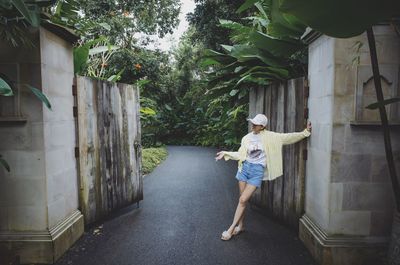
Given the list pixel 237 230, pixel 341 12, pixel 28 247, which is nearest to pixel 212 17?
pixel 237 230

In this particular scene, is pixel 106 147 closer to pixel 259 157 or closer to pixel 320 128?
pixel 259 157

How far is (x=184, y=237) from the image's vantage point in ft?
12.5

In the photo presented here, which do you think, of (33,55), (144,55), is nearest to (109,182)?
(33,55)

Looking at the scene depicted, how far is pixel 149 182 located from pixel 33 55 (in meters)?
4.49

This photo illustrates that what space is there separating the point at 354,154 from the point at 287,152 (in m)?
1.19

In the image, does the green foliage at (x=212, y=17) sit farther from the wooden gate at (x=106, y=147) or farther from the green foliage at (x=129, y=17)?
the wooden gate at (x=106, y=147)

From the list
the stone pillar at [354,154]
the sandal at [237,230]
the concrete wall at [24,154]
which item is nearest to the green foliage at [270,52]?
the stone pillar at [354,154]

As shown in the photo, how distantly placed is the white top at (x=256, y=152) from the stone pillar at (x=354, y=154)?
761 mm

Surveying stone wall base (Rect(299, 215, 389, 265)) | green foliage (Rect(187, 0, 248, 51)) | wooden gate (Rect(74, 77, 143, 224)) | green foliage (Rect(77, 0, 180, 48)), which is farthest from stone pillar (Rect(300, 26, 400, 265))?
green foliage (Rect(187, 0, 248, 51))

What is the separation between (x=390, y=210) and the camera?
9.57 ft

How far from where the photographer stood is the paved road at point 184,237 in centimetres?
324

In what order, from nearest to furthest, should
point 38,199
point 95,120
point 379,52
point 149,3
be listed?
1. point 379,52
2. point 38,199
3. point 95,120
4. point 149,3

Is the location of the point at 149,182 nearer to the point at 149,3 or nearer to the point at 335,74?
the point at 335,74

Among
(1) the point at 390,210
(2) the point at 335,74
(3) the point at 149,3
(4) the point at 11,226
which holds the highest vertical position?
(3) the point at 149,3
